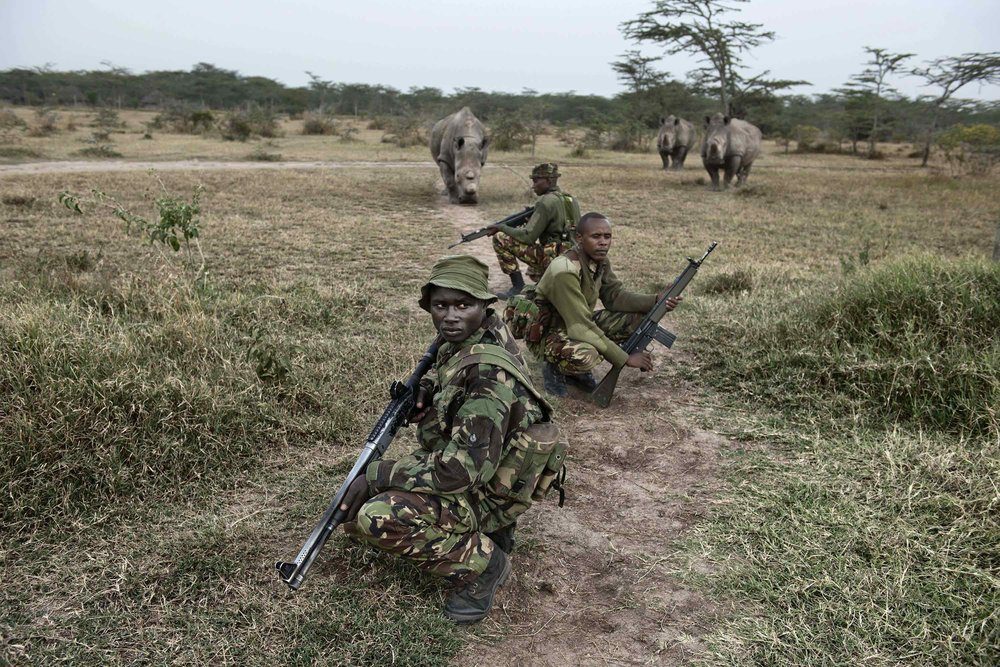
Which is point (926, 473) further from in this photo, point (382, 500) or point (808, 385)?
point (382, 500)

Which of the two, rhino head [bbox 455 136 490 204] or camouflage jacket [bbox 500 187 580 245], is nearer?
camouflage jacket [bbox 500 187 580 245]

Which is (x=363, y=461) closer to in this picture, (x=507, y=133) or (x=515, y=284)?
(x=515, y=284)

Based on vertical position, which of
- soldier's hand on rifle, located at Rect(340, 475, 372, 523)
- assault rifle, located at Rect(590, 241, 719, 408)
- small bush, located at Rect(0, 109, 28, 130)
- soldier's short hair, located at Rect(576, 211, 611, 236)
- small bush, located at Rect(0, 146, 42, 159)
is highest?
small bush, located at Rect(0, 109, 28, 130)

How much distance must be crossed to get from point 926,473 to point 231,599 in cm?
319

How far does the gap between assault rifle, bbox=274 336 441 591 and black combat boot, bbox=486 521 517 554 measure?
0.61 metres

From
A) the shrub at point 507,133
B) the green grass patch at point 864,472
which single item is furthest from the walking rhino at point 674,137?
the green grass patch at point 864,472

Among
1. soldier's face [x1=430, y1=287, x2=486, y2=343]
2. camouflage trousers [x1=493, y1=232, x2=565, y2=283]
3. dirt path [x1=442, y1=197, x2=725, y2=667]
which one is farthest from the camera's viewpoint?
camouflage trousers [x1=493, y1=232, x2=565, y2=283]

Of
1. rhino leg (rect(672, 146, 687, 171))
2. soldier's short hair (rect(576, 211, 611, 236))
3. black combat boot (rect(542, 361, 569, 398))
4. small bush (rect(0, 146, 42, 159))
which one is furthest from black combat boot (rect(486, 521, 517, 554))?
rhino leg (rect(672, 146, 687, 171))

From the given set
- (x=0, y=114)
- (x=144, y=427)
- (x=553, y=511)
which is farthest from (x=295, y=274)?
(x=0, y=114)

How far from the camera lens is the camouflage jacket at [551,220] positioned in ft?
20.5

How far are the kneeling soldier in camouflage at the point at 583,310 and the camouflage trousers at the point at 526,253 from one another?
1614mm

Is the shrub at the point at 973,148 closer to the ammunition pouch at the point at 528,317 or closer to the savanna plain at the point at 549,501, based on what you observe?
the savanna plain at the point at 549,501

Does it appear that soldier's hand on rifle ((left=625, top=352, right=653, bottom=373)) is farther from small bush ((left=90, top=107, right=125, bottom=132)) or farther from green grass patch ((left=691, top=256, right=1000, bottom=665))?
small bush ((left=90, top=107, right=125, bottom=132))

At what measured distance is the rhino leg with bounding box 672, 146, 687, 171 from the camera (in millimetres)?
19250
